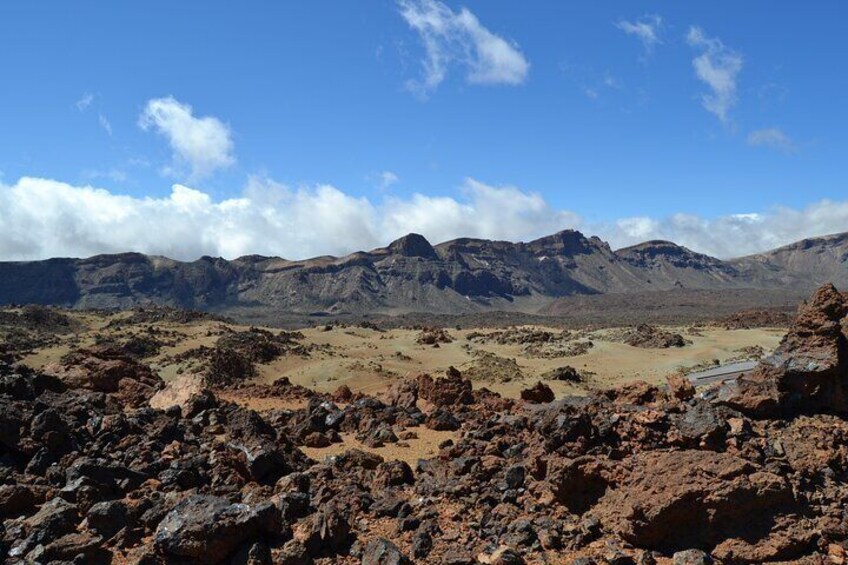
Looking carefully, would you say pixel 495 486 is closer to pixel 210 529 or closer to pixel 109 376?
pixel 210 529

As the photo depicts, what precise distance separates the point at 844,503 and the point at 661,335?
47936 mm

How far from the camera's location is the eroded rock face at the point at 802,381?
1096cm

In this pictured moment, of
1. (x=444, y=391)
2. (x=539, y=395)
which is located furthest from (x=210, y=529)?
(x=539, y=395)

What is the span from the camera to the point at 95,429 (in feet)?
42.7

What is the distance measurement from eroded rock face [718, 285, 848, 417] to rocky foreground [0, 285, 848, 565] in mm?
30

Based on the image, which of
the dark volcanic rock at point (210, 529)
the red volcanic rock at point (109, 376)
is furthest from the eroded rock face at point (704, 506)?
the red volcanic rock at point (109, 376)

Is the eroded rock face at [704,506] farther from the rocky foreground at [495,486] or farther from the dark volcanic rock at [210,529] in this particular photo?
the dark volcanic rock at [210,529]

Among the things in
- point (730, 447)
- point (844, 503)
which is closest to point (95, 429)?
point (730, 447)

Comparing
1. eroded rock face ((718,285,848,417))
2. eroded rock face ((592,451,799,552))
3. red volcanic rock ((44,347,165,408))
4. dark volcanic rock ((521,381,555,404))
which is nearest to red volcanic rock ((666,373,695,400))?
eroded rock face ((718,285,848,417))

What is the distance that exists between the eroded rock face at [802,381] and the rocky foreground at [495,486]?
0.10 feet

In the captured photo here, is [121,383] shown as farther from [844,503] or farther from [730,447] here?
[844,503]

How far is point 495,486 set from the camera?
33.2 feet

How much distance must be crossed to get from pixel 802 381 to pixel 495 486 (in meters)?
6.10

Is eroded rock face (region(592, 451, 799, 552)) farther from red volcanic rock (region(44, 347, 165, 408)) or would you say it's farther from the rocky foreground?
red volcanic rock (region(44, 347, 165, 408))
